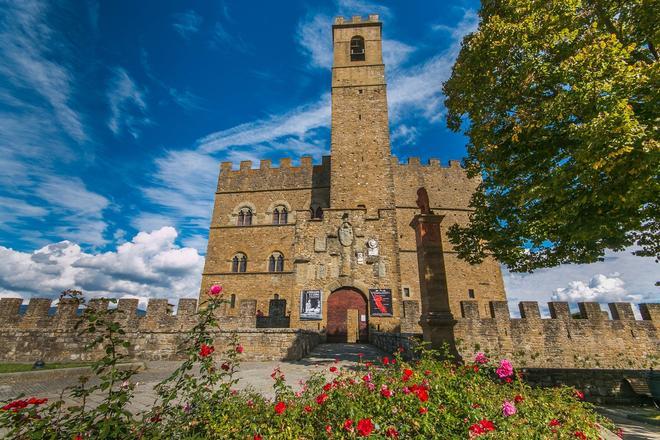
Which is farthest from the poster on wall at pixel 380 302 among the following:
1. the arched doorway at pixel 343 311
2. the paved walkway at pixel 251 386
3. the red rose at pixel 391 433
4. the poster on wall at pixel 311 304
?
the red rose at pixel 391 433

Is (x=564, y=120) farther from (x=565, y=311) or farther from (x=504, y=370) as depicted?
(x=565, y=311)

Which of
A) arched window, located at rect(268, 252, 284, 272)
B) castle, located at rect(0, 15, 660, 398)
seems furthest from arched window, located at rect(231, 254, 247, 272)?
arched window, located at rect(268, 252, 284, 272)

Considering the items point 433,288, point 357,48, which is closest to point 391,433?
point 433,288

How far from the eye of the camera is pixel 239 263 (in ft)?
68.7

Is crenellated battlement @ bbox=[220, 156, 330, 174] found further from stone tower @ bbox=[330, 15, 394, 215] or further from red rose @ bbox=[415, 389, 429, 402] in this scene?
red rose @ bbox=[415, 389, 429, 402]

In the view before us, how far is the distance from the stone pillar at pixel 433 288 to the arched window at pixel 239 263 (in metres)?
16.0

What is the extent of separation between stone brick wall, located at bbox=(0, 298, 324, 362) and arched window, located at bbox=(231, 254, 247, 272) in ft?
32.4

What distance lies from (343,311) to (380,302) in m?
1.87

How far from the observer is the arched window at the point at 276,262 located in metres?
20.4

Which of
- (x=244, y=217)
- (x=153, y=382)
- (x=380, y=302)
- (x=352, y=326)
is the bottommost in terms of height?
(x=153, y=382)

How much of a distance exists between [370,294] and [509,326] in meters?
5.84

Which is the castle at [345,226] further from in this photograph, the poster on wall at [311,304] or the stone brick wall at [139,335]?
the stone brick wall at [139,335]

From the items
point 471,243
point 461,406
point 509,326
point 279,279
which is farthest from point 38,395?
point 279,279

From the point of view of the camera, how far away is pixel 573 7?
5.89 meters
